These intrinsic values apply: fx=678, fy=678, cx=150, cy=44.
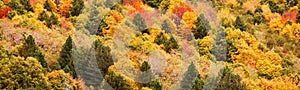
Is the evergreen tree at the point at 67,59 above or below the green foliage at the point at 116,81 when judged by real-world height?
above

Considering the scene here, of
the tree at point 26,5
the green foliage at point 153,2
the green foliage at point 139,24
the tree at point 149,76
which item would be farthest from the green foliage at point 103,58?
the green foliage at point 153,2

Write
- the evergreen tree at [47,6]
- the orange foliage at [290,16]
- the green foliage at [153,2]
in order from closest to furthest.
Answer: the evergreen tree at [47,6]
the green foliage at [153,2]
the orange foliage at [290,16]

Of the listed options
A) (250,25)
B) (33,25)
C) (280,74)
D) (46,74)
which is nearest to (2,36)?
(33,25)

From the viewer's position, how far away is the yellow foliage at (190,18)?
7250 centimetres

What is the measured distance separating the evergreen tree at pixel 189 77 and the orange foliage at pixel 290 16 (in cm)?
3743

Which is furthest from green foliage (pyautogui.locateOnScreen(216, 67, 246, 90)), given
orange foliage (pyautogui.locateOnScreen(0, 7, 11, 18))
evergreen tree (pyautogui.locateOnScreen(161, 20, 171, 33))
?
orange foliage (pyautogui.locateOnScreen(0, 7, 11, 18))

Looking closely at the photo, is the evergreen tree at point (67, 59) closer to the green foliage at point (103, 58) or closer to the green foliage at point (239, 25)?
the green foliage at point (103, 58)

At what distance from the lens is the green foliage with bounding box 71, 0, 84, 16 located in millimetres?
74006

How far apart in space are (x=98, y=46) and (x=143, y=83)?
4879 millimetres

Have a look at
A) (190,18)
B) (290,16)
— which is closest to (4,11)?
(190,18)

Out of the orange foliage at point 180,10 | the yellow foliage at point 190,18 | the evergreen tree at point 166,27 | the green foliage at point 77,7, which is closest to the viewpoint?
the evergreen tree at point 166,27

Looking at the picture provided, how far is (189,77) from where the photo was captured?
5344cm

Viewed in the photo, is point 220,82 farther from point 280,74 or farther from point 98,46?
point 280,74

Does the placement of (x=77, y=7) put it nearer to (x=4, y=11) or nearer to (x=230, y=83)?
(x=4, y=11)
